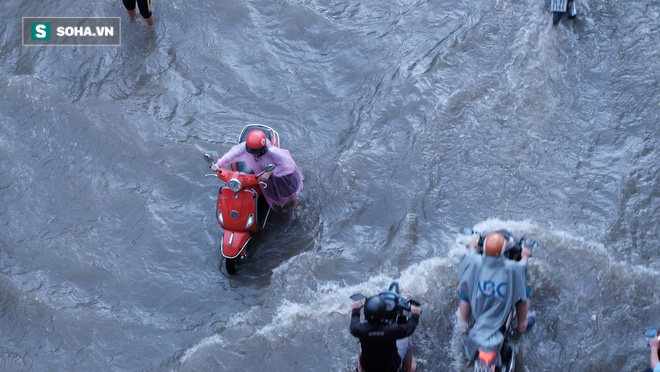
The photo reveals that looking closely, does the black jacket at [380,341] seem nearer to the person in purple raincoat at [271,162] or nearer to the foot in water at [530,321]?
the foot in water at [530,321]

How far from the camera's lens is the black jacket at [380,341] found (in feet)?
21.9

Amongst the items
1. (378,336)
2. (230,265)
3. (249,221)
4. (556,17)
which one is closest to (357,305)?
(378,336)

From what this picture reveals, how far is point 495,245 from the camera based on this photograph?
6914mm

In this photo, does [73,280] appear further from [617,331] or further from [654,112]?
[654,112]

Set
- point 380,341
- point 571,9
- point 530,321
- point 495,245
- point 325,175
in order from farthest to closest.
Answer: point 571,9, point 325,175, point 530,321, point 495,245, point 380,341

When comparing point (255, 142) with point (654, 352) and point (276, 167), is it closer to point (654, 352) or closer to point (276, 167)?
point (276, 167)

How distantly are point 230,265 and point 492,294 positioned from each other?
3.04 meters

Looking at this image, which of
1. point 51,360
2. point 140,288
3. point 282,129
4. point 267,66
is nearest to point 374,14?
point 267,66

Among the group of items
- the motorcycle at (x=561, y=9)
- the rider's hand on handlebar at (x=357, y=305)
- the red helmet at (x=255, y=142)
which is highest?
the motorcycle at (x=561, y=9)

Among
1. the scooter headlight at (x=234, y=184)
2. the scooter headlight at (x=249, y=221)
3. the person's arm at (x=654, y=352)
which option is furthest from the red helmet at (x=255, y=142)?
the person's arm at (x=654, y=352)

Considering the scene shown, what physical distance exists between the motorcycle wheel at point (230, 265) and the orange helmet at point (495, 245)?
2.98 m

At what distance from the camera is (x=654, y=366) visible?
21.6 feet

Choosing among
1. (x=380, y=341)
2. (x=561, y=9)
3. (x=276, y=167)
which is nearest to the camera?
(x=380, y=341)

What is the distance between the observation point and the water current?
820 cm
